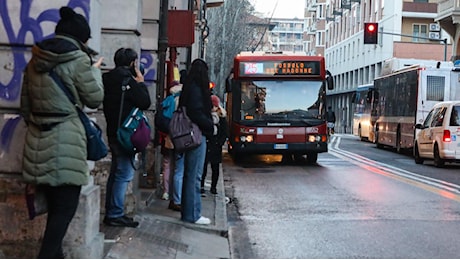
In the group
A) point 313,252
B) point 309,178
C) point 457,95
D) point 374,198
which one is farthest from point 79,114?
point 457,95

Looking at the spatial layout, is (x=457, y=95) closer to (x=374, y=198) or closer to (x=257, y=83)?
(x=257, y=83)

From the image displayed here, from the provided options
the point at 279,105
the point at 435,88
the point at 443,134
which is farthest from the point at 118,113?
the point at 435,88

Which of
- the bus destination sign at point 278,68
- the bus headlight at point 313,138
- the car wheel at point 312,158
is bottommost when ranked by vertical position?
the car wheel at point 312,158

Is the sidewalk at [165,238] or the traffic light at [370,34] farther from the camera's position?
the traffic light at [370,34]

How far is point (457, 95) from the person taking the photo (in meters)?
23.3

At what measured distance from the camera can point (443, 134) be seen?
61.6ft

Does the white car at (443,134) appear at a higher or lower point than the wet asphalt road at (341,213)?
higher

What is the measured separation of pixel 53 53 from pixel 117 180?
2.74 meters

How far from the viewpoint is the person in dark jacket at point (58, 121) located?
465 cm

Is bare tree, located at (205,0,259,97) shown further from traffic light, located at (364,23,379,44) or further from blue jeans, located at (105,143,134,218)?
blue jeans, located at (105,143,134,218)

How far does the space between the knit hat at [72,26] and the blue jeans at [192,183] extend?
10.7 feet

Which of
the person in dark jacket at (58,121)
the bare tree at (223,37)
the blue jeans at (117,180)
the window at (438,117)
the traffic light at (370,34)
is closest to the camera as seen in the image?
the person in dark jacket at (58,121)

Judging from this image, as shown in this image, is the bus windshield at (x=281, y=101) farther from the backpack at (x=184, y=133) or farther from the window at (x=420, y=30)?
the window at (x=420, y=30)

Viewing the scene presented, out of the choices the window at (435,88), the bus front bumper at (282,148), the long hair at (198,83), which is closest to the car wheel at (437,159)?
the bus front bumper at (282,148)
